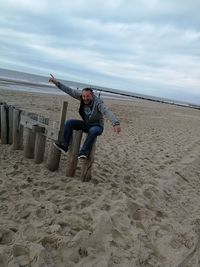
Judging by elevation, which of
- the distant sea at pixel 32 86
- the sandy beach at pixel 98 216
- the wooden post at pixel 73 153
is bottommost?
the distant sea at pixel 32 86

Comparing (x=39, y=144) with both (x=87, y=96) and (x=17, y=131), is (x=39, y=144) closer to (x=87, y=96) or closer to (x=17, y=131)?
(x=17, y=131)

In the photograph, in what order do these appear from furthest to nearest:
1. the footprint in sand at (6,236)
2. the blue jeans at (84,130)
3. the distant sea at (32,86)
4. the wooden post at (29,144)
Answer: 1. the distant sea at (32,86)
2. the wooden post at (29,144)
3. the blue jeans at (84,130)
4. the footprint in sand at (6,236)

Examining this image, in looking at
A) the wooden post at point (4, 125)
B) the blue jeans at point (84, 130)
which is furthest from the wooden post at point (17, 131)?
the blue jeans at point (84, 130)

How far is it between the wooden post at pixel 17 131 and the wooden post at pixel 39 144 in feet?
2.40

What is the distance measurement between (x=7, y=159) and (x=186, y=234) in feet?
11.7

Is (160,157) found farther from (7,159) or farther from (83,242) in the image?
(83,242)

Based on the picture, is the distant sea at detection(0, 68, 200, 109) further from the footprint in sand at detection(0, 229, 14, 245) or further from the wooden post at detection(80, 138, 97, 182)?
the footprint in sand at detection(0, 229, 14, 245)

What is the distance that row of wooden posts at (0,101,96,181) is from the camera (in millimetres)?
5660

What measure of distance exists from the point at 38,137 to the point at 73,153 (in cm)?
88

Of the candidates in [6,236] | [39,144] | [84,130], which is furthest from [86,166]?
[6,236]

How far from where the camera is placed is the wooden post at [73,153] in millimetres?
5548

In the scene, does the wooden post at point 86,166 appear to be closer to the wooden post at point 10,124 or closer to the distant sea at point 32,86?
the wooden post at point 10,124

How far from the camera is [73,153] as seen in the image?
5.66 metres

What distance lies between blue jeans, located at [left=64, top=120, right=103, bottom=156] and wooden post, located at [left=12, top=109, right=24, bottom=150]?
4.52 ft
